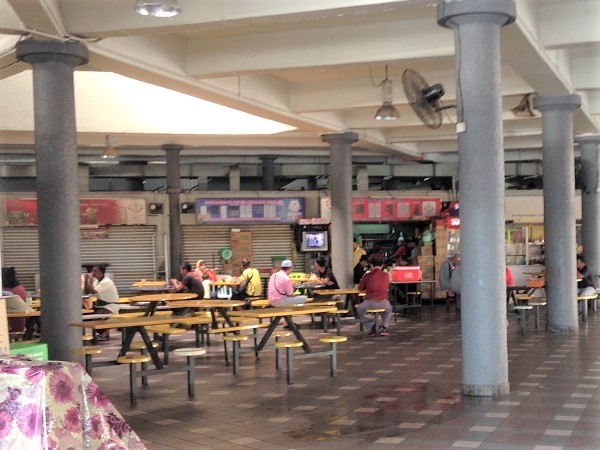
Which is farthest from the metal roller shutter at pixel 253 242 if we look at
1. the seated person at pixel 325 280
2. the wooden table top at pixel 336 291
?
the wooden table top at pixel 336 291

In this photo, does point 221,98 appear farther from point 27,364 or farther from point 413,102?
point 27,364

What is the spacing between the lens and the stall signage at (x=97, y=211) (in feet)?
72.3

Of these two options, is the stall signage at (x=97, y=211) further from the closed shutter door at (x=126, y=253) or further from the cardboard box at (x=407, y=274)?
the cardboard box at (x=407, y=274)

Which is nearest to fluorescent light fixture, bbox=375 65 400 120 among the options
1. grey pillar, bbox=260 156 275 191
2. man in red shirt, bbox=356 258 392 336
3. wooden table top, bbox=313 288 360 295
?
man in red shirt, bbox=356 258 392 336

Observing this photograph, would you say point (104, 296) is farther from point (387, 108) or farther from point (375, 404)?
point (375, 404)

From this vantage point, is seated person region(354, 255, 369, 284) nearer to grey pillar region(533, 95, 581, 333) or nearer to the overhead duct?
grey pillar region(533, 95, 581, 333)

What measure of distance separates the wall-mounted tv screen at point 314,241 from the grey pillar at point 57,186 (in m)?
13.8

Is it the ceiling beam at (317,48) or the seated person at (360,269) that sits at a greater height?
the ceiling beam at (317,48)

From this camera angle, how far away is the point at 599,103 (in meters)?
17.6

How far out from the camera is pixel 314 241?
78.4 ft

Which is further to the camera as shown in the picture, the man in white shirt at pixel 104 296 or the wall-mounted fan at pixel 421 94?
the man in white shirt at pixel 104 296

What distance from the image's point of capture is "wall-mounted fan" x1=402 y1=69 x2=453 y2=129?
10.1 metres

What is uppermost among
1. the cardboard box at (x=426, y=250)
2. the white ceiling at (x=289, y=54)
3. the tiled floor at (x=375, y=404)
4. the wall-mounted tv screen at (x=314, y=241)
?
the white ceiling at (x=289, y=54)

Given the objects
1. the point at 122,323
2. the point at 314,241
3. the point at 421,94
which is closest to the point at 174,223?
the point at 314,241
